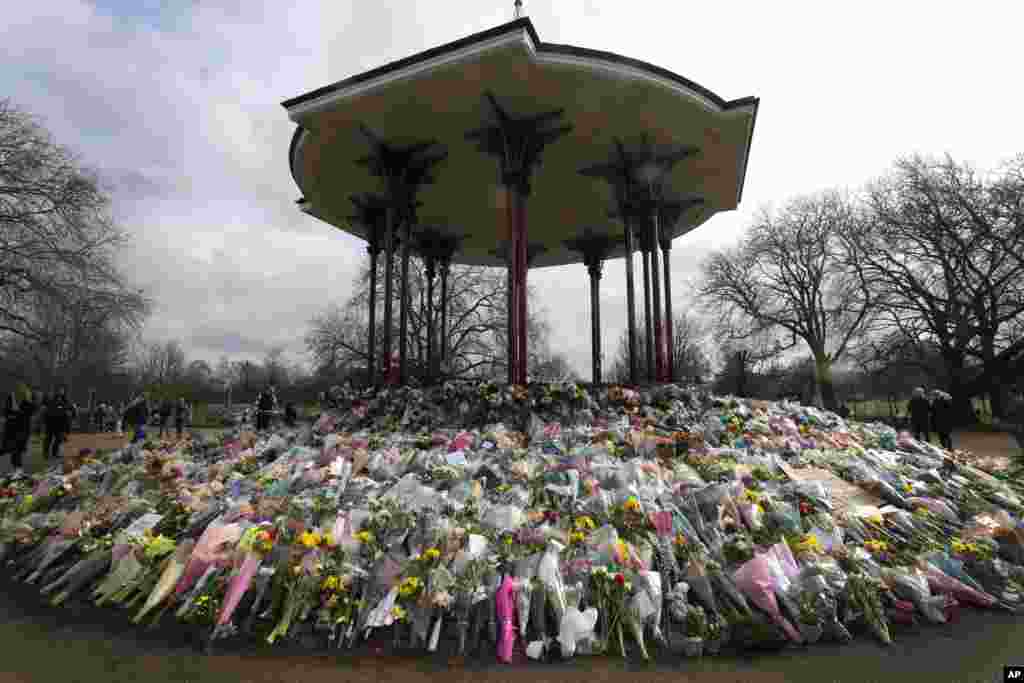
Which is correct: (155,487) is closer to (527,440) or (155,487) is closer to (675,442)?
(527,440)

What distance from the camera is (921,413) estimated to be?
50.9 ft

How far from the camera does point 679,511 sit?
188 inches

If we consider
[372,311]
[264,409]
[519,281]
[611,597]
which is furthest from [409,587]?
[264,409]

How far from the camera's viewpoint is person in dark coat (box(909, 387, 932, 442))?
15.2 m

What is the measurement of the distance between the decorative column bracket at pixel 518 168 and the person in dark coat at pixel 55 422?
12.0 metres

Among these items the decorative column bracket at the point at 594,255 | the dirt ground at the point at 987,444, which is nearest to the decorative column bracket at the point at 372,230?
the decorative column bracket at the point at 594,255

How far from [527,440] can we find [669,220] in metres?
10.7

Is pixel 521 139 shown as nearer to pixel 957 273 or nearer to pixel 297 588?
pixel 297 588

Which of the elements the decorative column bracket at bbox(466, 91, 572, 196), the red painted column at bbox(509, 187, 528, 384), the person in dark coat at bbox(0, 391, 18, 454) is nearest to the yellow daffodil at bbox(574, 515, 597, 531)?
the red painted column at bbox(509, 187, 528, 384)

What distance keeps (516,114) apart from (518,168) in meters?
1.08

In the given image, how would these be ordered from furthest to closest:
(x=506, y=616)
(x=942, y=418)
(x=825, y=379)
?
(x=825, y=379)
(x=942, y=418)
(x=506, y=616)

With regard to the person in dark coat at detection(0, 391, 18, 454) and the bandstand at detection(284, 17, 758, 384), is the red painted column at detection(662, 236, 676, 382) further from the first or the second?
the person in dark coat at detection(0, 391, 18, 454)

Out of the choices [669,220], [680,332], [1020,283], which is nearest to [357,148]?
[669,220]

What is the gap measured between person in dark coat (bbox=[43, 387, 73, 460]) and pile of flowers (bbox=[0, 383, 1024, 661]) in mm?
7980
